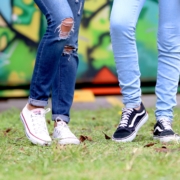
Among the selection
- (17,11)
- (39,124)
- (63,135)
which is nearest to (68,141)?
(63,135)

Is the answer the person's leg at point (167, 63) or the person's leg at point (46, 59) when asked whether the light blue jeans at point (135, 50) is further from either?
the person's leg at point (46, 59)

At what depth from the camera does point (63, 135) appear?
11.8 ft

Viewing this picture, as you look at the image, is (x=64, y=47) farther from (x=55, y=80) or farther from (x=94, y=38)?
(x=94, y=38)

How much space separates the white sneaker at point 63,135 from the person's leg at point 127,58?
28 centimetres

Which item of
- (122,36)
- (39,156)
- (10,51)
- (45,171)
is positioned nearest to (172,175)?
(45,171)

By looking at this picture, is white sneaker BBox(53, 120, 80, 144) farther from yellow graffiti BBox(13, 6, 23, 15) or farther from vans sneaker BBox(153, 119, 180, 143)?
yellow graffiti BBox(13, 6, 23, 15)

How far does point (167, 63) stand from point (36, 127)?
0.94m

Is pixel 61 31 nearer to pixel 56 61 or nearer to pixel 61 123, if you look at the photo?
pixel 56 61

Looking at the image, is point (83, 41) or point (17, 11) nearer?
point (17, 11)

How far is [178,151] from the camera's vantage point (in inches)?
125

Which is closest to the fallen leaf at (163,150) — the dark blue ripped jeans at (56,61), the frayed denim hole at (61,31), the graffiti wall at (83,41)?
the dark blue ripped jeans at (56,61)

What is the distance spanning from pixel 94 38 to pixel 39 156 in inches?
192

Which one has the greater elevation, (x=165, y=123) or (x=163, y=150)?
(x=163, y=150)

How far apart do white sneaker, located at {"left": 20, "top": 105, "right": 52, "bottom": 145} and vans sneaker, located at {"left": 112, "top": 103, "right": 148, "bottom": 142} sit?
462mm
